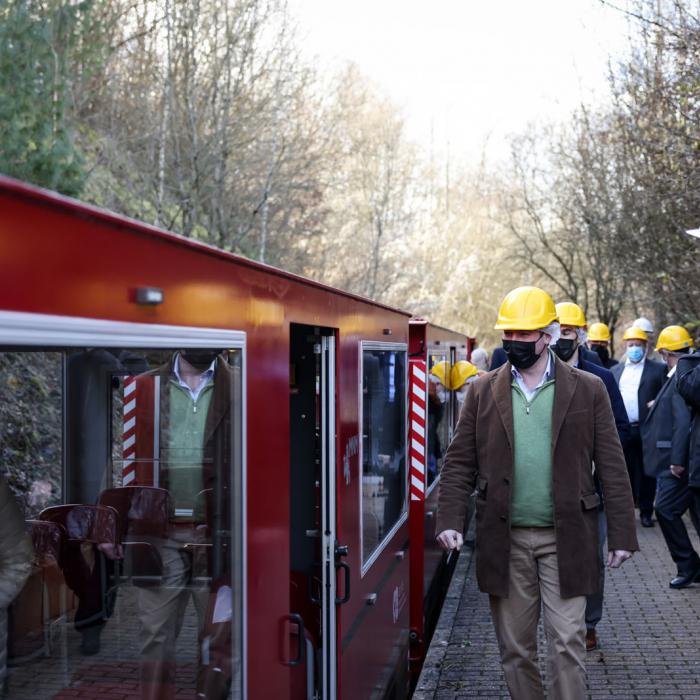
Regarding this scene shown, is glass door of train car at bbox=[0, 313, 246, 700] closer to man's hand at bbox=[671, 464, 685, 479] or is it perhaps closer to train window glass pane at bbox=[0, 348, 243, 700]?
train window glass pane at bbox=[0, 348, 243, 700]

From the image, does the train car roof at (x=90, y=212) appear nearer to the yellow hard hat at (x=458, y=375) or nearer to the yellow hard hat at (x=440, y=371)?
the yellow hard hat at (x=440, y=371)

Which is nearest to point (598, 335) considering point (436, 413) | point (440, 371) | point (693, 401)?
point (440, 371)

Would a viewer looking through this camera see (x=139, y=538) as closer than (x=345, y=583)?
Yes

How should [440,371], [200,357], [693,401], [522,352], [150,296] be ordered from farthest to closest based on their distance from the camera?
[440,371] < [693,401] < [522,352] < [200,357] < [150,296]

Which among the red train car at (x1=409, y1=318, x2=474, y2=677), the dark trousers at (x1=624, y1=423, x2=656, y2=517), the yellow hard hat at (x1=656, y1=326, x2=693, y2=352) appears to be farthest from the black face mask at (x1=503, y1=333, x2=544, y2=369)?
the dark trousers at (x1=624, y1=423, x2=656, y2=517)

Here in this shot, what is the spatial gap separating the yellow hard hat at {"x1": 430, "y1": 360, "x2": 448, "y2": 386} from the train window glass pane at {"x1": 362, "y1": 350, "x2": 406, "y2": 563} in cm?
242

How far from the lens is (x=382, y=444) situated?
20.8 ft

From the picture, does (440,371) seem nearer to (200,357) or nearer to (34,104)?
(34,104)

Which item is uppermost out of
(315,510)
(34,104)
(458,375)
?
(34,104)

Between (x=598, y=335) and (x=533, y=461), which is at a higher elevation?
(x=598, y=335)

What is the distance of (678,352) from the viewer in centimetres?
1001

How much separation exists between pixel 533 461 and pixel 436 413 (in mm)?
5212

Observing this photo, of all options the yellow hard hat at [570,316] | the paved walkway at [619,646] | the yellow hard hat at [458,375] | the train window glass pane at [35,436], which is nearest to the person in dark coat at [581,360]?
the yellow hard hat at [570,316]

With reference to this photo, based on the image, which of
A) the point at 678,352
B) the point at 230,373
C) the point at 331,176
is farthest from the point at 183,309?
the point at 331,176
